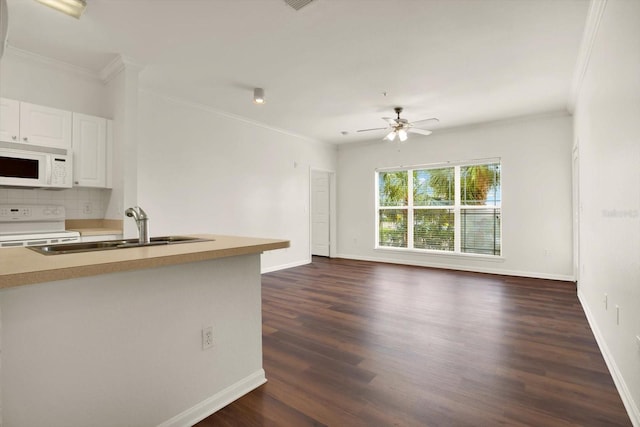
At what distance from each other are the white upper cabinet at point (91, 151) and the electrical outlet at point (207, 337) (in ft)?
8.14

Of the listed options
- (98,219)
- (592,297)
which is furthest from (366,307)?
(98,219)

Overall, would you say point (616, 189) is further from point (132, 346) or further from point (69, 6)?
point (69, 6)

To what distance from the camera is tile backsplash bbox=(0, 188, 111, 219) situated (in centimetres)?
318

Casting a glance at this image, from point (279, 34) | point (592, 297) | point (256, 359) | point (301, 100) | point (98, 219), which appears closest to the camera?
point (256, 359)

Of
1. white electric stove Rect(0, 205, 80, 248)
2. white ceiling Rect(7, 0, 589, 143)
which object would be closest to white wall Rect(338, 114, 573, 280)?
white ceiling Rect(7, 0, 589, 143)

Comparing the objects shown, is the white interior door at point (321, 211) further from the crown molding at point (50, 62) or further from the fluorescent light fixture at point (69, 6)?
the fluorescent light fixture at point (69, 6)

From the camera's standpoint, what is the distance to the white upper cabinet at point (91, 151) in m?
3.31

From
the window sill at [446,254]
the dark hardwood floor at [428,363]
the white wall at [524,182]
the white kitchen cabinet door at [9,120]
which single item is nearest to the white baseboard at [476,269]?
the white wall at [524,182]

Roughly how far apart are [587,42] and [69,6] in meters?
4.10

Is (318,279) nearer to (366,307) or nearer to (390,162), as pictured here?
(366,307)

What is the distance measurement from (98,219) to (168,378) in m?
2.72

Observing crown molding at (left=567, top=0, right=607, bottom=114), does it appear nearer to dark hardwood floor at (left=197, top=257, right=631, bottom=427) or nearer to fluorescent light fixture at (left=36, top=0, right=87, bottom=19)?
dark hardwood floor at (left=197, top=257, right=631, bottom=427)

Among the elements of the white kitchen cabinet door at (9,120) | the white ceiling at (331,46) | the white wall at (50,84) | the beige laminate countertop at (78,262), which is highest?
the white ceiling at (331,46)

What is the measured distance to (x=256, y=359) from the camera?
6.99 ft
